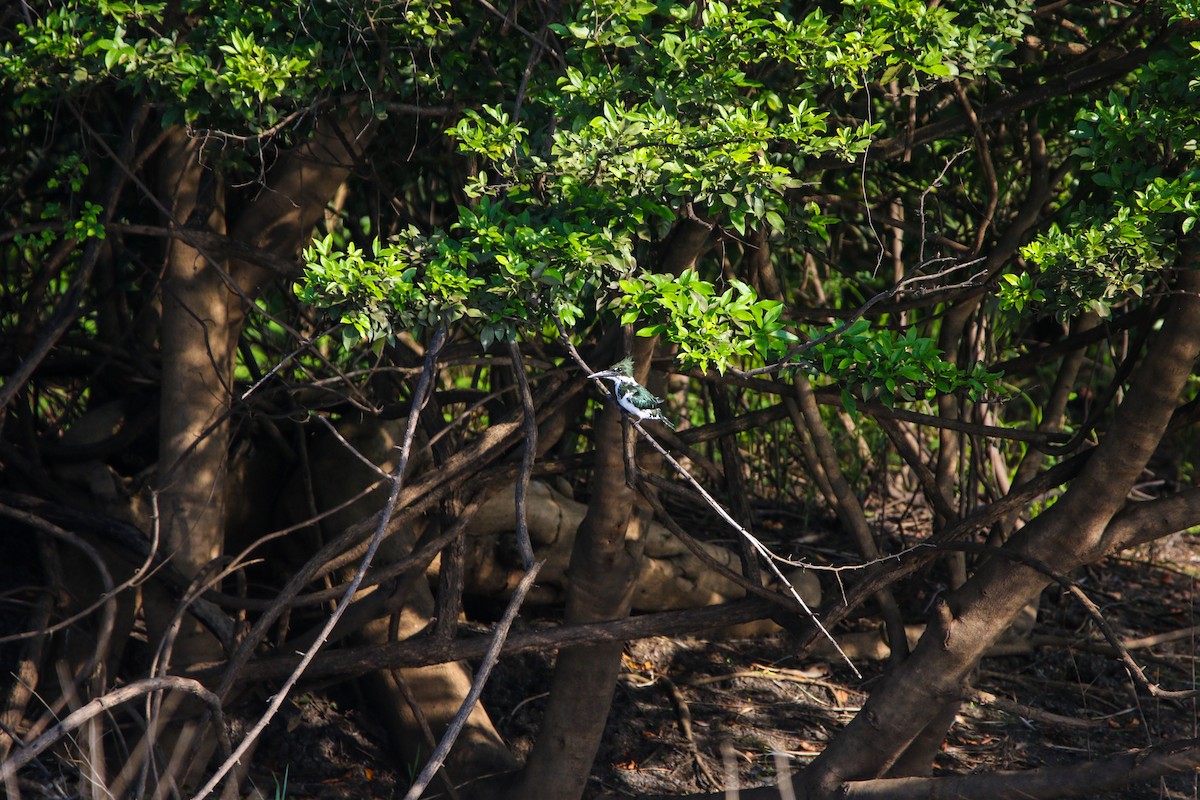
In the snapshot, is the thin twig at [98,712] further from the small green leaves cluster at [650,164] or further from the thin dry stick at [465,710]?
the small green leaves cluster at [650,164]

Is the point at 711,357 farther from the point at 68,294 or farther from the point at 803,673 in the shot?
the point at 803,673

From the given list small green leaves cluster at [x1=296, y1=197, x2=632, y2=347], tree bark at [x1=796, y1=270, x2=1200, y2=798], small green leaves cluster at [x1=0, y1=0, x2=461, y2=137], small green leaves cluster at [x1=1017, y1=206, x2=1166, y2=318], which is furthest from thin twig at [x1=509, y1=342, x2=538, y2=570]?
tree bark at [x1=796, y1=270, x2=1200, y2=798]

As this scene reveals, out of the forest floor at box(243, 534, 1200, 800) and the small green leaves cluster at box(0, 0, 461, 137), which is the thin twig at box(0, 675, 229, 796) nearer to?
the forest floor at box(243, 534, 1200, 800)

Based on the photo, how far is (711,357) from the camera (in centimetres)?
234

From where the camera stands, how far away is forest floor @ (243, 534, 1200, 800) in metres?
4.09

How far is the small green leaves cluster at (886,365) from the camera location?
8.45ft

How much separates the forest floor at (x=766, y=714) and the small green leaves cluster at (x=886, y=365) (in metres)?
1.61

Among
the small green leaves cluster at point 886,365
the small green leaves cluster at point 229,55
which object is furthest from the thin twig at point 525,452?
the small green leaves cluster at point 229,55

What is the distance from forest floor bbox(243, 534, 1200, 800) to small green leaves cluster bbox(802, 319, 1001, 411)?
1610mm

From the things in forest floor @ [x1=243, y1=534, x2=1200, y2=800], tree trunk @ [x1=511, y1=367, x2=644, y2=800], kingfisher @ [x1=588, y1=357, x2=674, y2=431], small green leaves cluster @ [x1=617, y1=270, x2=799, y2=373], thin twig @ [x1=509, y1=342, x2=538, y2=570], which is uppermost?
small green leaves cluster @ [x1=617, y1=270, x2=799, y2=373]

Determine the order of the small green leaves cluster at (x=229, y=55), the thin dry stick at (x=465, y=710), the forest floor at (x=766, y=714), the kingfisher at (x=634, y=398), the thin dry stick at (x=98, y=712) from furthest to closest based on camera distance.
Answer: the forest floor at (x=766, y=714) → the small green leaves cluster at (x=229, y=55) → the kingfisher at (x=634, y=398) → the thin dry stick at (x=98, y=712) → the thin dry stick at (x=465, y=710)

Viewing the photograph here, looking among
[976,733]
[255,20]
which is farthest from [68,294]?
[976,733]

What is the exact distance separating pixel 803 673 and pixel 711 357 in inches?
111

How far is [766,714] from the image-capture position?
4496 millimetres
